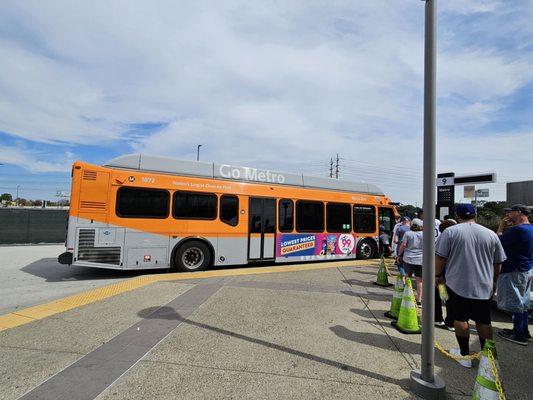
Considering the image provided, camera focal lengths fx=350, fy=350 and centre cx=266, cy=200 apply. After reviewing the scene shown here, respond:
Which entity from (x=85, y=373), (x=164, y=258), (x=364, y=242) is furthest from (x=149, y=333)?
(x=364, y=242)

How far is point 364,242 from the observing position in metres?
13.2

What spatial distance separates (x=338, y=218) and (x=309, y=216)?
1324 mm

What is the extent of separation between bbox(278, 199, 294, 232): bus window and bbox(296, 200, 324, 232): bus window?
24 cm

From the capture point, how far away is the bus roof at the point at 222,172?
9383 mm

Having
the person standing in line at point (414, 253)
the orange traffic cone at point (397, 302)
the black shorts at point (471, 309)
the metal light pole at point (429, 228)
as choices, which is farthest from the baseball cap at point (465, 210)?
the person standing in line at point (414, 253)

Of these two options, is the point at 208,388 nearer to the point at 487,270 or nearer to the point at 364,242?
the point at 487,270

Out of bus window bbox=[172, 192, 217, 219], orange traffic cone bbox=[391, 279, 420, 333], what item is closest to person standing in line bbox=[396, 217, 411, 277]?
orange traffic cone bbox=[391, 279, 420, 333]

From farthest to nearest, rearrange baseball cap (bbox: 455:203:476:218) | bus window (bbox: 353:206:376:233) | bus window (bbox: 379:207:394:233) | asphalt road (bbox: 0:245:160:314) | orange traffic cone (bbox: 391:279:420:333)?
1. bus window (bbox: 379:207:394:233)
2. bus window (bbox: 353:206:376:233)
3. asphalt road (bbox: 0:245:160:314)
4. orange traffic cone (bbox: 391:279:420:333)
5. baseball cap (bbox: 455:203:476:218)

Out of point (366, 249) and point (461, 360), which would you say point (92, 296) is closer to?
point (461, 360)

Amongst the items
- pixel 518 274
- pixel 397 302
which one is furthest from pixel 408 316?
pixel 518 274

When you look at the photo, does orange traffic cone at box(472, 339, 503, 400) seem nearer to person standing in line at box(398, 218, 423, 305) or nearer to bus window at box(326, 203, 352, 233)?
person standing in line at box(398, 218, 423, 305)

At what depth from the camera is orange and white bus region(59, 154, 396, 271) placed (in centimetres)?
867

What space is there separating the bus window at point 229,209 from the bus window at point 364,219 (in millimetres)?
4814

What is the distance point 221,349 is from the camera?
4207mm
